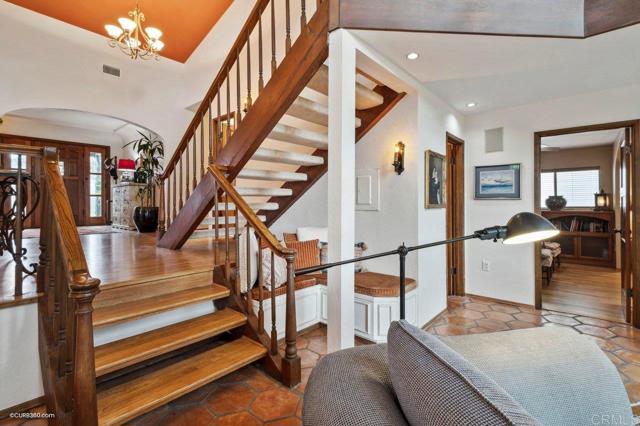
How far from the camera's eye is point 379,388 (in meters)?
0.76

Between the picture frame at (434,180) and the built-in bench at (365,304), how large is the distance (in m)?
0.88

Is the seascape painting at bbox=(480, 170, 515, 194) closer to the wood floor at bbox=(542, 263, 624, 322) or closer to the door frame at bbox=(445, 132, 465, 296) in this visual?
the door frame at bbox=(445, 132, 465, 296)

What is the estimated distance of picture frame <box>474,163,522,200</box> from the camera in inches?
144

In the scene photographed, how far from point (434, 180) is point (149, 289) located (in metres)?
2.83

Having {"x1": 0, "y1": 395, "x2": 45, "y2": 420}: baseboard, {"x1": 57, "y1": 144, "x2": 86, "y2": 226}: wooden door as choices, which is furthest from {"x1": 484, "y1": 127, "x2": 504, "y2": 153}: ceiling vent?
{"x1": 57, "y1": 144, "x2": 86, "y2": 226}: wooden door

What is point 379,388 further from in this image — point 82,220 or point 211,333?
point 82,220

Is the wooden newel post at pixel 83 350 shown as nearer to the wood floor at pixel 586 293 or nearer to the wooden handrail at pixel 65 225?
the wooden handrail at pixel 65 225

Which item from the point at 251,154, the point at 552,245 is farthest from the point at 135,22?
the point at 552,245

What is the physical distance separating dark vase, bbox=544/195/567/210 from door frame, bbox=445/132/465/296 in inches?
160

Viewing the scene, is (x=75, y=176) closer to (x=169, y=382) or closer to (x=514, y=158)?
(x=169, y=382)

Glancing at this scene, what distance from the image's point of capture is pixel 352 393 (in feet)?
Result: 2.41

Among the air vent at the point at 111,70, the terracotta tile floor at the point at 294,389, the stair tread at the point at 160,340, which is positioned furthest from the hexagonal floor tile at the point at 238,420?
the air vent at the point at 111,70

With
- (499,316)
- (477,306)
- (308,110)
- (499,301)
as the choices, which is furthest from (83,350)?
(499,301)

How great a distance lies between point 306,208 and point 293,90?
6.70ft
